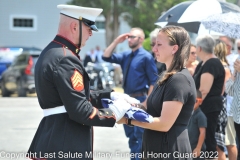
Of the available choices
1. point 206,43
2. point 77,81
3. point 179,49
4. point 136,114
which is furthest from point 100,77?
point 77,81

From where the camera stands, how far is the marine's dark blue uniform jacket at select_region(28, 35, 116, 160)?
3375 mm

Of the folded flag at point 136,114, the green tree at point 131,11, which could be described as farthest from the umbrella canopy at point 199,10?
the green tree at point 131,11

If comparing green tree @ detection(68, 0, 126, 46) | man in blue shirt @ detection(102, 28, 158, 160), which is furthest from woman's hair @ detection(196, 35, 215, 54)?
A: green tree @ detection(68, 0, 126, 46)

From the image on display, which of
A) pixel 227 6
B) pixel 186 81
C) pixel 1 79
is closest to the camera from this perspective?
pixel 186 81

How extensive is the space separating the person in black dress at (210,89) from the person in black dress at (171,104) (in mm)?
2529

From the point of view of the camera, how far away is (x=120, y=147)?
8539 mm

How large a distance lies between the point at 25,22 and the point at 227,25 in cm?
2690

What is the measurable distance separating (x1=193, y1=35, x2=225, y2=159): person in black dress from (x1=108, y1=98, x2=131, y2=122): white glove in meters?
2.86

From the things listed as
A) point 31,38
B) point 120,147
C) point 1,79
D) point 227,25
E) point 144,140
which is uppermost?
point 227,25

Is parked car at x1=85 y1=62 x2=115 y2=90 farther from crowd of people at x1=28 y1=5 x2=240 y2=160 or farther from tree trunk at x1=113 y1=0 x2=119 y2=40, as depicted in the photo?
crowd of people at x1=28 y1=5 x2=240 y2=160

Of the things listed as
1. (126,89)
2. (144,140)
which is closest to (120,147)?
(126,89)

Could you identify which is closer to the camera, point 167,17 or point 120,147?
point 167,17

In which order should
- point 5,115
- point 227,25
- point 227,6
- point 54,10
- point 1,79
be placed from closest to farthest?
1. point 227,25
2. point 227,6
3. point 5,115
4. point 1,79
5. point 54,10

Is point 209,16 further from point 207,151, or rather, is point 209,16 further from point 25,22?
point 25,22
